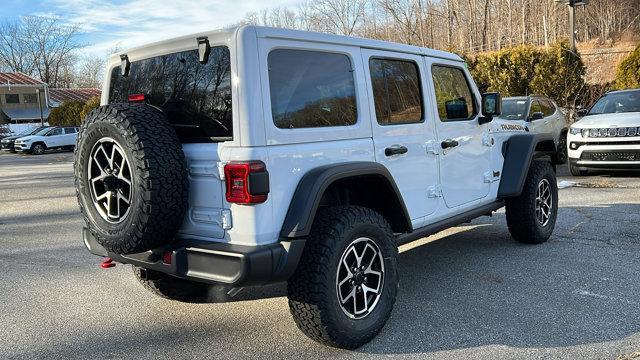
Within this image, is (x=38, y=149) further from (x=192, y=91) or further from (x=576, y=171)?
(x=192, y=91)

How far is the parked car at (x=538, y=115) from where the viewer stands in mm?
10594

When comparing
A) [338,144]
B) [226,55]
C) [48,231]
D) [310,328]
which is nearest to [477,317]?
[310,328]

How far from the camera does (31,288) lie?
468 centimetres

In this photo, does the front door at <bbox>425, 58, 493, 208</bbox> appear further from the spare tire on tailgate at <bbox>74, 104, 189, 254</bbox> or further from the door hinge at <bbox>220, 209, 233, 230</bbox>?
the spare tire on tailgate at <bbox>74, 104, 189, 254</bbox>

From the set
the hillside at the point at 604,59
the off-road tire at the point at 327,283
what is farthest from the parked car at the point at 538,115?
the hillside at the point at 604,59

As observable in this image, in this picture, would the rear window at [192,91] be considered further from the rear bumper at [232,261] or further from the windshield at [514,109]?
the windshield at [514,109]

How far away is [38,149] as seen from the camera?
88.0 ft

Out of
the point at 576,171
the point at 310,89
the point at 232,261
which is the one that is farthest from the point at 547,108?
the point at 232,261

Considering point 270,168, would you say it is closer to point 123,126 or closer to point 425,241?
point 123,126

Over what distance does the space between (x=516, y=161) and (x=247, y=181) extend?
3.27 meters

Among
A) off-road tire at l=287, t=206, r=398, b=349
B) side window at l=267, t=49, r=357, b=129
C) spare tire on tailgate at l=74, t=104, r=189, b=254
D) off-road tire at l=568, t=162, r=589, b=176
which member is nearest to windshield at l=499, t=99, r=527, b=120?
off-road tire at l=568, t=162, r=589, b=176

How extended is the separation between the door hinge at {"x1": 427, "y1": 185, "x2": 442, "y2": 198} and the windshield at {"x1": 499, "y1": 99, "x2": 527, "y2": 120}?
7020 mm

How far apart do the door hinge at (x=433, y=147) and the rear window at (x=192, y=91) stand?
1748mm

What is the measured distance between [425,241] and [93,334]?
11.9ft
